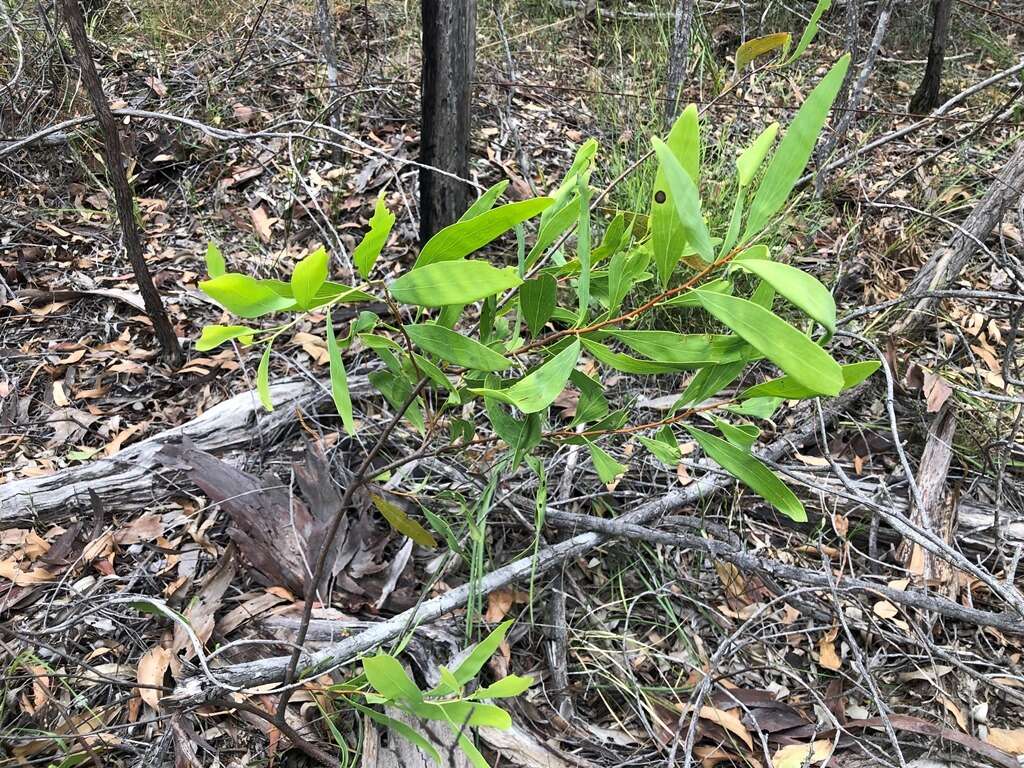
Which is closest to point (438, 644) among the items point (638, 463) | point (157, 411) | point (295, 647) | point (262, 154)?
point (295, 647)

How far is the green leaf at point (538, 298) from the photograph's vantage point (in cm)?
80

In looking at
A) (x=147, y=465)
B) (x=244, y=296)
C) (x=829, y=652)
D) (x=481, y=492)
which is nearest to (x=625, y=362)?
(x=244, y=296)

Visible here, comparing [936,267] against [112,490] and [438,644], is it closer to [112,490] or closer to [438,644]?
[438,644]

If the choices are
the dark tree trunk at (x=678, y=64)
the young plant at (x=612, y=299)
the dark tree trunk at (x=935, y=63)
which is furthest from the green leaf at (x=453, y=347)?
the dark tree trunk at (x=935, y=63)

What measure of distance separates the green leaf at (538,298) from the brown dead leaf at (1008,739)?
4.42 feet

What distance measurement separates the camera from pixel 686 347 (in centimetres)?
73

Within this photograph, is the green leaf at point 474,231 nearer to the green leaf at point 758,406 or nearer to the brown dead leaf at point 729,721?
the green leaf at point 758,406

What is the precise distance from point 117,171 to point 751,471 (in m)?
1.81

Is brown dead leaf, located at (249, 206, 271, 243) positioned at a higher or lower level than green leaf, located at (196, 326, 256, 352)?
lower

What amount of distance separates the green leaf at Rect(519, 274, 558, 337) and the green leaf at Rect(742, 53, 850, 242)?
25 cm

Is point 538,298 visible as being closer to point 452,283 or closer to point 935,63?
point 452,283

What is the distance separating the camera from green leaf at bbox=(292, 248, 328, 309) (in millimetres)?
593

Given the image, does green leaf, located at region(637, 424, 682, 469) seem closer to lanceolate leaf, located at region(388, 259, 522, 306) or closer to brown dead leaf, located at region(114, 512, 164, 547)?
lanceolate leaf, located at region(388, 259, 522, 306)

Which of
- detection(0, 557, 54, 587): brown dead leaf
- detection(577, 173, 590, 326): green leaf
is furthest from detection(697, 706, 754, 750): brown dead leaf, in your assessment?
detection(0, 557, 54, 587): brown dead leaf
